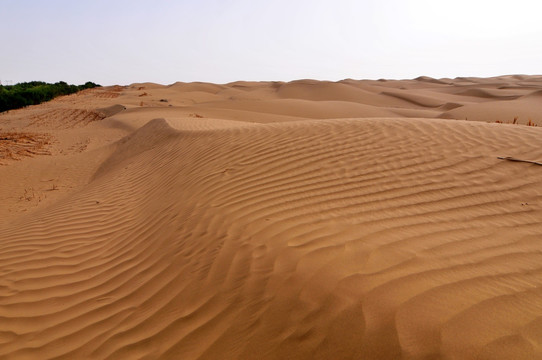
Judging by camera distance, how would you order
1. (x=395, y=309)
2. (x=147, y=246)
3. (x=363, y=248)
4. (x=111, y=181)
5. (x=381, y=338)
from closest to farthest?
1. (x=381, y=338)
2. (x=395, y=309)
3. (x=363, y=248)
4. (x=147, y=246)
5. (x=111, y=181)

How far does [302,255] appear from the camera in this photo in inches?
102

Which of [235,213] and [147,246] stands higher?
[235,213]

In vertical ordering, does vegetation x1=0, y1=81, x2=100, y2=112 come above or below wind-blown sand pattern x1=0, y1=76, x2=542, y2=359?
above

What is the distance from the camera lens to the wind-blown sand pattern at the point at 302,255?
1.90 m

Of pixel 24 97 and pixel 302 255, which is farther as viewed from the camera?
pixel 24 97

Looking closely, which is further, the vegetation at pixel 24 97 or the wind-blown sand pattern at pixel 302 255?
the vegetation at pixel 24 97

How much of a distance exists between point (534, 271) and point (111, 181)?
6.79 m

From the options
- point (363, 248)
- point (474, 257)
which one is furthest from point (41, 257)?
point (474, 257)

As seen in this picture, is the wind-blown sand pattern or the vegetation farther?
the vegetation

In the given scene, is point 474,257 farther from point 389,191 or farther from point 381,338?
point 389,191

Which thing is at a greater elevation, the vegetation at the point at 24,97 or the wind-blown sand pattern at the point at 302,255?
the vegetation at the point at 24,97

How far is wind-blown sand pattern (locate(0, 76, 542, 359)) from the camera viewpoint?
1.90m

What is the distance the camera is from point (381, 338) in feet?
5.82

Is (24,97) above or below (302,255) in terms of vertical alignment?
above
